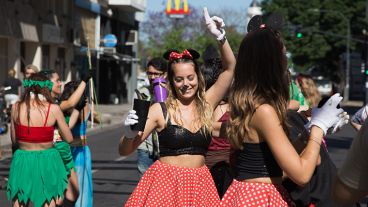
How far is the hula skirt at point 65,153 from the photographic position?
8.16 metres

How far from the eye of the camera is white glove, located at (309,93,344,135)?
151 inches

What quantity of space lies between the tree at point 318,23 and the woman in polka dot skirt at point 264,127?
65.6m

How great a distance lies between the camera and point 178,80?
5.36m

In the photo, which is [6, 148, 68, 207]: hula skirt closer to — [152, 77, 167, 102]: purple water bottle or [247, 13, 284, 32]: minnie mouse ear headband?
[152, 77, 167, 102]: purple water bottle

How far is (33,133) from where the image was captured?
7.39 meters

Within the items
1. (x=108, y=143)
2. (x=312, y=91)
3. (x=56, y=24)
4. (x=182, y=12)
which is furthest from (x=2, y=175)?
(x=182, y=12)

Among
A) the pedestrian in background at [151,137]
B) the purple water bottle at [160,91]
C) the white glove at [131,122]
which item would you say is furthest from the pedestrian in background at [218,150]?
the white glove at [131,122]

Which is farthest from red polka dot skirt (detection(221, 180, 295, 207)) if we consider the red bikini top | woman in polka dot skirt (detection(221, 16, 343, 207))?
the red bikini top

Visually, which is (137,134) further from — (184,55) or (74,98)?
(74,98)

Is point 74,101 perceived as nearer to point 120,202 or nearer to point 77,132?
point 77,132

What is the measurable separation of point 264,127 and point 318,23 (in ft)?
224

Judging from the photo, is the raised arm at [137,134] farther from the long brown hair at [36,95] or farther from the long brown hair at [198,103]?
the long brown hair at [36,95]

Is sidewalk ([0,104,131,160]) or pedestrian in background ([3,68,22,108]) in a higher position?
pedestrian in background ([3,68,22,108])

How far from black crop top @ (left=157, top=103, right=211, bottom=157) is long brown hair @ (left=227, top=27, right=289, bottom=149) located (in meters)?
1.19
